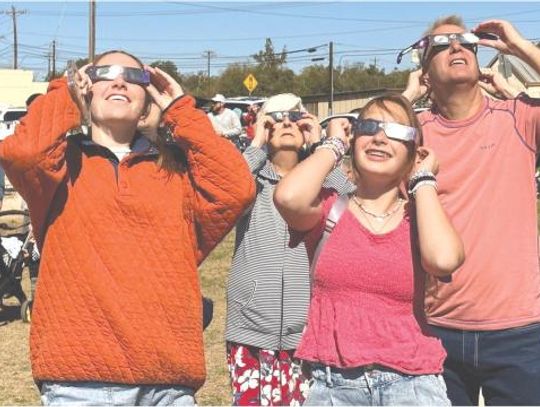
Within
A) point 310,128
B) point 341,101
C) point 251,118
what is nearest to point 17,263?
point 251,118

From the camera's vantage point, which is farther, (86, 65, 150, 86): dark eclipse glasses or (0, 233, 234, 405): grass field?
(0, 233, 234, 405): grass field

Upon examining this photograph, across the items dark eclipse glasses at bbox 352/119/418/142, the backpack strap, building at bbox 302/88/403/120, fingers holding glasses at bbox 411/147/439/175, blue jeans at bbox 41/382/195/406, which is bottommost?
blue jeans at bbox 41/382/195/406

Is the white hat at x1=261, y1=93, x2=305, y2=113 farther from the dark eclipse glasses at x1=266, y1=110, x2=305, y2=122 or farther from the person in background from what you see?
the person in background

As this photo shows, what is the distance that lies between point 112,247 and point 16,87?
148 ft

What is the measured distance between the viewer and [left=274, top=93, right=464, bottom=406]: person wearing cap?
2.67 metres

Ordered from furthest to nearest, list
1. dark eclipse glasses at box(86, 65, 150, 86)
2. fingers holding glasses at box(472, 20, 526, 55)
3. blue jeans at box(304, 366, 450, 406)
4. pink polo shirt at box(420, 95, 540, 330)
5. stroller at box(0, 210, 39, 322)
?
1. stroller at box(0, 210, 39, 322)
2. fingers holding glasses at box(472, 20, 526, 55)
3. pink polo shirt at box(420, 95, 540, 330)
4. dark eclipse glasses at box(86, 65, 150, 86)
5. blue jeans at box(304, 366, 450, 406)

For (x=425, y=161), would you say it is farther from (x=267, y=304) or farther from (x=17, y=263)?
(x=17, y=263)

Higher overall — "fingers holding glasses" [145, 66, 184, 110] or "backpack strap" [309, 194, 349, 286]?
"fingers holding glasses" [145, 66, 184, 110]

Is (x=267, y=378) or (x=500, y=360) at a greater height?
(x=500, y=360)

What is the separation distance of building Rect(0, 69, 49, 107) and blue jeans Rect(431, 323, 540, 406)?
43116mm

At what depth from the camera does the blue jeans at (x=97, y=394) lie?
106 inches

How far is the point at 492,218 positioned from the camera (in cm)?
321

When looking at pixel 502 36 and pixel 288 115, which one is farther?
pixel 288 115

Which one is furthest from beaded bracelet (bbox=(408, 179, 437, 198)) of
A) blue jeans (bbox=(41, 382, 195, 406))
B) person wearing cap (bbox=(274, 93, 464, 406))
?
blue jeans (bbox=(41, 382, 195, 406))
